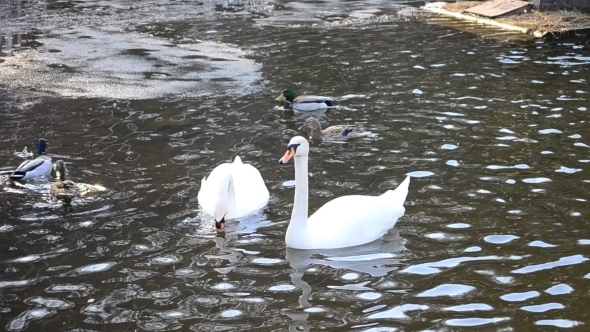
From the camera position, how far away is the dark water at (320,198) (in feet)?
24.5

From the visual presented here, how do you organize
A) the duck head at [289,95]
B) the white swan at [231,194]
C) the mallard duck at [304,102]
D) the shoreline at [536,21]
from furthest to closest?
the shoreline at [536,21] < the duck head at [289,95] < the mallard duck at [304,102] < the white swan at [231,194]

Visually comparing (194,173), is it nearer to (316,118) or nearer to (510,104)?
(316,118)

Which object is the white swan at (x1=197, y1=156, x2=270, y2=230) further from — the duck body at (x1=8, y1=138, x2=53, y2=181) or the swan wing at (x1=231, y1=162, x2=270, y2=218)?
the duck body at (x1=8, y1=138, x2=53, y2=181)

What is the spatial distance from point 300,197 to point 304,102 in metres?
6.12

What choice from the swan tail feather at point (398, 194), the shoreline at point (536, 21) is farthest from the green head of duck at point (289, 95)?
the shoreline at point (536, 21)

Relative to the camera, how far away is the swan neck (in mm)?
8922

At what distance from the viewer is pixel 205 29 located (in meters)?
23.7

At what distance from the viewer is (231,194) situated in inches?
394

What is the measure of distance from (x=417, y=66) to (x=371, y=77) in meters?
1.39

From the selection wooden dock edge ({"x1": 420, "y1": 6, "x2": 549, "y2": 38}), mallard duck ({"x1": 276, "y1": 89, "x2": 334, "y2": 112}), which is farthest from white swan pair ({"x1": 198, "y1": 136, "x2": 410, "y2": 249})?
wooden dock edge ({"x1": 420, "y1": 6, "x2": 549, "y2": 38})

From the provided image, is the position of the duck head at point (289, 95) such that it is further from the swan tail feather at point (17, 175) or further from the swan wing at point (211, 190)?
the swan tail feather at point (17, 175)

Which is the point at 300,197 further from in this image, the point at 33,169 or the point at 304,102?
the point at 304,102

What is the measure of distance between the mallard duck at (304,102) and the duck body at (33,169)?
16.0 feet

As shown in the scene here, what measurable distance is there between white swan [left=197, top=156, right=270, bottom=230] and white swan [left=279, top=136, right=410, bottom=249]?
36.5 inches
